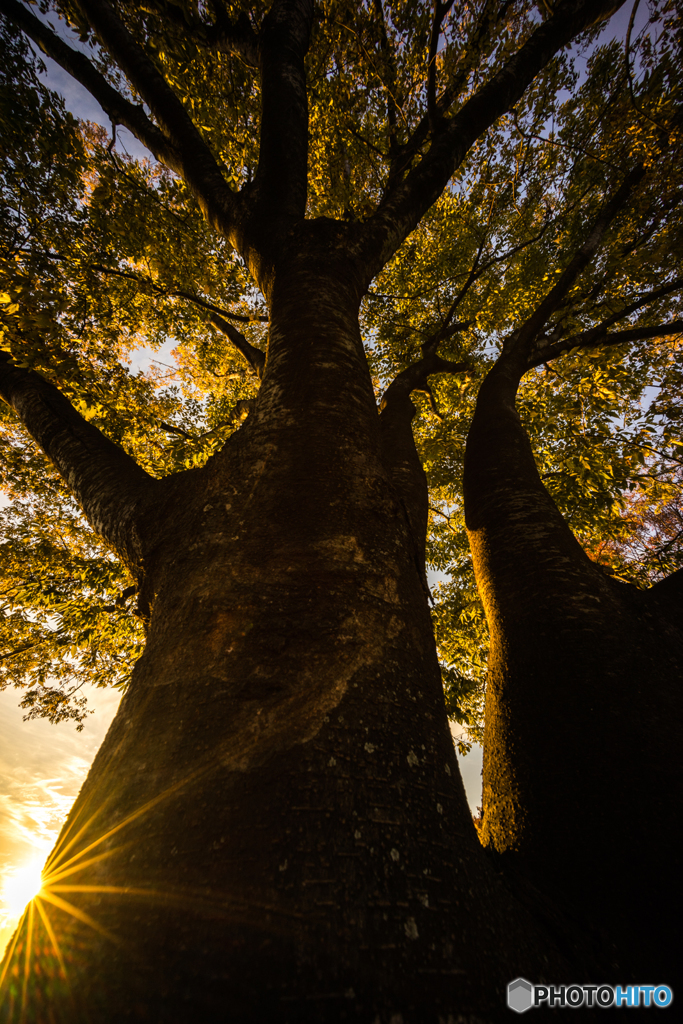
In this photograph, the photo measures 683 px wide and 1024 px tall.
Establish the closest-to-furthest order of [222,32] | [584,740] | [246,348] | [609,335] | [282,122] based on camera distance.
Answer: [584,740]
[282,122]
[222,32]
[609,335]
[246,348]

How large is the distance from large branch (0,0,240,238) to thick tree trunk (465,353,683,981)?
343cm

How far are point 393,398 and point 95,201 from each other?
483cm

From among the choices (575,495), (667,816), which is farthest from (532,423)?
(667,816)

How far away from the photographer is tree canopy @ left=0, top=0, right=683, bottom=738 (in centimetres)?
383

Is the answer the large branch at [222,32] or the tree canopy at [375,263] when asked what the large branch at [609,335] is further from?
the large branch at [222,32]

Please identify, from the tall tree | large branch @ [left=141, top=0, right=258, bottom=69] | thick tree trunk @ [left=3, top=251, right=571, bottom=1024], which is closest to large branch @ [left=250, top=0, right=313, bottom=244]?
the tall tree

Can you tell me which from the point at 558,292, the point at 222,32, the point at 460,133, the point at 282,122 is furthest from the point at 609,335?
the point at 222,32

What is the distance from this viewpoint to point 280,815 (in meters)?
0.86

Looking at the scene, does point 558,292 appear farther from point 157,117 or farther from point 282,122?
point 157,117

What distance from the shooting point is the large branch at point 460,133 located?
9.64 feet

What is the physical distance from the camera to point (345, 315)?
2.35 m

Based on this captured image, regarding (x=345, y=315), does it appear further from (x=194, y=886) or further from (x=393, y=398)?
(x=194, y=886)

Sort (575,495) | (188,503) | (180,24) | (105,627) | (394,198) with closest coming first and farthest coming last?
(188,503) → (394,198) → (180,24) → (575,495) → (105,627)

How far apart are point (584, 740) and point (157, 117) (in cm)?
558
